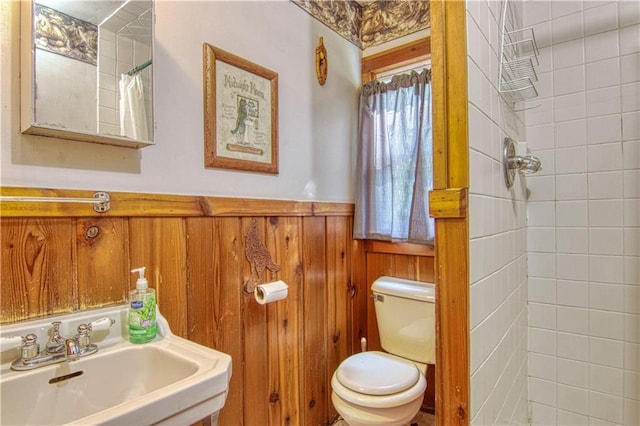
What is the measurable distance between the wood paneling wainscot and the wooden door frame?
2.57ft

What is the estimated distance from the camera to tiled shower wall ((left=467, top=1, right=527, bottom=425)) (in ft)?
3.08

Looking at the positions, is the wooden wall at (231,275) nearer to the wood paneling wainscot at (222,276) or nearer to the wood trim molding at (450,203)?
the wood paneling wainscot at (222,276)

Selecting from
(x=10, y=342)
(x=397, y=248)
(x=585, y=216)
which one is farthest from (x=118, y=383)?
(x=585, y=216)

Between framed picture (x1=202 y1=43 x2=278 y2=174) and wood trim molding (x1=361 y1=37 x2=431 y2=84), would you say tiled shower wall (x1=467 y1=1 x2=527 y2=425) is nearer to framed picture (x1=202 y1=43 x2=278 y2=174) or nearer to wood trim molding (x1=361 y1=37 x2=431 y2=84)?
wood trim molding (x1=361 y1=37 x2=431 y2=84)

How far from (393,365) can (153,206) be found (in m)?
1.24

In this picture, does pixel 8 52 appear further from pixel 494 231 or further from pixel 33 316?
pixel 494 231

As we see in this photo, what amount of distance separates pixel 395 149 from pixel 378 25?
0.80 meters

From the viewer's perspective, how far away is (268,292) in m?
1.35

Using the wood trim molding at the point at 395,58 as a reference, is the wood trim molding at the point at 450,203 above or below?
below

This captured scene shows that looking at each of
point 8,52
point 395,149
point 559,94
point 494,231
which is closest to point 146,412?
point 8,52

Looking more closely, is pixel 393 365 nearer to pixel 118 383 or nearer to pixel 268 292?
pixel 268 292

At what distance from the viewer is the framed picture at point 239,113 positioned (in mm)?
1275

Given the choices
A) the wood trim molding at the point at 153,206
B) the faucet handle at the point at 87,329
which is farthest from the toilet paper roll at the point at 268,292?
the faucet handle at the point at 87,329

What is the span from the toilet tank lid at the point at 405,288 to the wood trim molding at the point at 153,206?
1.73 ft
